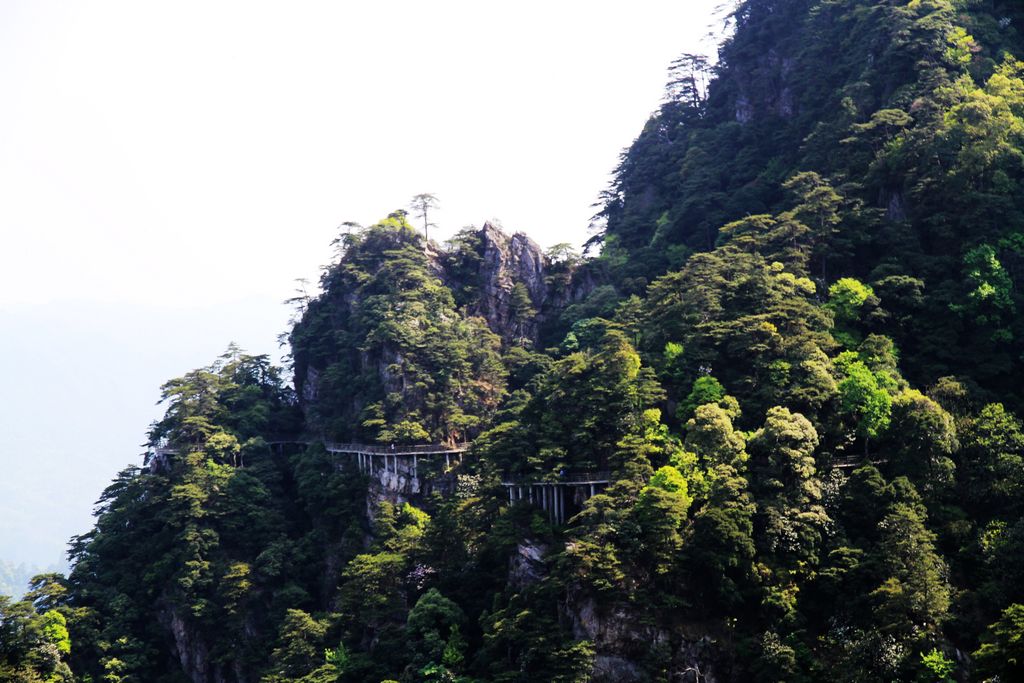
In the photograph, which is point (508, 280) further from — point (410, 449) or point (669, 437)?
point (669, 437)

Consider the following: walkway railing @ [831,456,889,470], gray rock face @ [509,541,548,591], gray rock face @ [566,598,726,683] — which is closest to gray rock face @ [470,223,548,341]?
gray rock face @ [509,541,548,591]

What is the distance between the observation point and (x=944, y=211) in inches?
1959

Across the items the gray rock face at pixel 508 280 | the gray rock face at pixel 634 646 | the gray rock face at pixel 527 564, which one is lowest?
the gray rock face at pixel 634 646

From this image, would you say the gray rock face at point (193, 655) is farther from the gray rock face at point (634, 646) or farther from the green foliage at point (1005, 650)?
the green foliage at point (1005, 650)

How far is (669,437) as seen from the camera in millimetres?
44594

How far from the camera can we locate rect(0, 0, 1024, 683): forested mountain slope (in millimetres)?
38125

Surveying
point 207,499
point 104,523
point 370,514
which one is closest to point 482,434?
point 370,514

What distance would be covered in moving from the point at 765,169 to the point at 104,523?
47201 mm

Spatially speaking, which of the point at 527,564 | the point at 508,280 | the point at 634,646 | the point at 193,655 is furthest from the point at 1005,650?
the point at 193,655

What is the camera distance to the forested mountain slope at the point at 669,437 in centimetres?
3812

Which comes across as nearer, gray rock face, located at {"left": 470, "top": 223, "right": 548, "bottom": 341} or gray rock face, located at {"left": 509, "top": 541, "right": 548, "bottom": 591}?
gray rock face, located at {"left": 509, "top": 541, "right": 548, "bottom": 591}

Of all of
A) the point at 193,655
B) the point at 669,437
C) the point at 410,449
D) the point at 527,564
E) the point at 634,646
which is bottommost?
the point at 193,655

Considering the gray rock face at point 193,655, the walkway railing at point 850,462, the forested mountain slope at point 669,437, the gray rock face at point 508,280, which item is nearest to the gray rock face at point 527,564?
the forested mountain slope at point 669,437

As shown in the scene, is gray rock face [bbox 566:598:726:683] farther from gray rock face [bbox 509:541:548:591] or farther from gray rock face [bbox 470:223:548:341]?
gray rock face [bbox 470:223:548:341]
